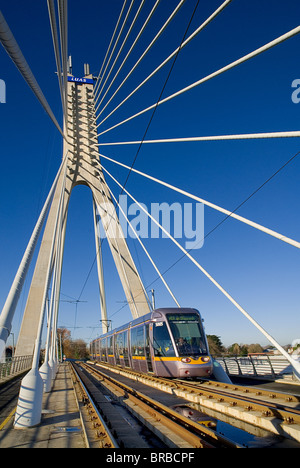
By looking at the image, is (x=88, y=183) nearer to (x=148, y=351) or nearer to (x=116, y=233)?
(x=116, y=233)

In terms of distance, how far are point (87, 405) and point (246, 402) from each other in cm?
372

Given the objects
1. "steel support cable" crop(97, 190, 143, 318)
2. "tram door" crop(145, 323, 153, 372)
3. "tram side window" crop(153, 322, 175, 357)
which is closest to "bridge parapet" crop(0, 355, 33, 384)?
"tram door" crop(145, 323, 153, 372)

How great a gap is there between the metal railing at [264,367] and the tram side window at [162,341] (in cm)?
450

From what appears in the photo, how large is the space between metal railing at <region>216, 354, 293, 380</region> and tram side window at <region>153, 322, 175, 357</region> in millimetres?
4496

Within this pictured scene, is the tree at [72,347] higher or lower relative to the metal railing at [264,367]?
higher

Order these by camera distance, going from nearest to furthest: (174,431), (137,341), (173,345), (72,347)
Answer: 1. (174,431)
2. (173,345)
3. (137,341)
4. (72,347)

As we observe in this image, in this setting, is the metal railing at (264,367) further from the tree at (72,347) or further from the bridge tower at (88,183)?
the tree at (72,347)

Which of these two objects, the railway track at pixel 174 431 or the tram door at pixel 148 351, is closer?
the railway track at pixel 174 431

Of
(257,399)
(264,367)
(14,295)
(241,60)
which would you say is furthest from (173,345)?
(241,60)

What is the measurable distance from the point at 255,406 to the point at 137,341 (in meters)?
9.19

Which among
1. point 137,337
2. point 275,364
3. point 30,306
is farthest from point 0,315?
point 30,306

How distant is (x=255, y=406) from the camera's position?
7312mm

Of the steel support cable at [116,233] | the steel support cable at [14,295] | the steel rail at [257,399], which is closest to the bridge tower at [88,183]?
the steel support cable at [116,233]

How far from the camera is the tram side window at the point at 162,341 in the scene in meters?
12.6
